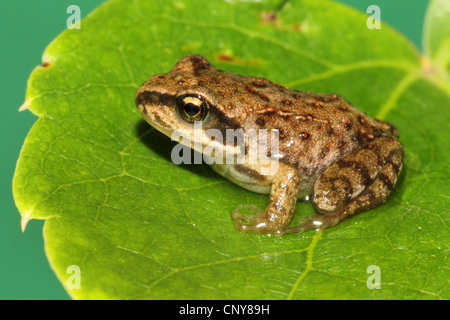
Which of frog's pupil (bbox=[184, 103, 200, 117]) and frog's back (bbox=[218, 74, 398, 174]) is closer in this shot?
frog's pupil (bbox=[184, 103, 200, 117])

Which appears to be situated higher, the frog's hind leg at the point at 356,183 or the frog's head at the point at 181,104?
the frog's head at the point at 181,104

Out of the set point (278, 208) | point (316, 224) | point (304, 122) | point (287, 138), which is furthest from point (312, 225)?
point (304, 122)

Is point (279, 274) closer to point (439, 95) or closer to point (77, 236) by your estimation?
point (77, 236)

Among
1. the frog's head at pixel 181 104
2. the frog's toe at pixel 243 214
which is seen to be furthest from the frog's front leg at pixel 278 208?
the frog's head at pixel 181 104

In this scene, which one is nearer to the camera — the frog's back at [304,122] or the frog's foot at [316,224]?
the frog's foot at [316,224]

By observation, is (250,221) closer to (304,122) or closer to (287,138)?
(287,138)

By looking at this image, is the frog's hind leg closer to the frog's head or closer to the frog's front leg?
the frog's front leg

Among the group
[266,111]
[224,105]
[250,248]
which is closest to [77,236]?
[250,248]

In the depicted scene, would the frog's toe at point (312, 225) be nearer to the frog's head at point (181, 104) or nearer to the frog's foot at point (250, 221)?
the frog's foot at point (250, 221)

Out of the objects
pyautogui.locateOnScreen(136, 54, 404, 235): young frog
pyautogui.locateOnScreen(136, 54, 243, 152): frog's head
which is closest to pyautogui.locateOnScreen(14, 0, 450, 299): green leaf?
pyautogui.locateOnScreen(136, 54, 404, 235): young frog

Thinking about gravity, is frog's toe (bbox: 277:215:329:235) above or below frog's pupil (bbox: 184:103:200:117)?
below
